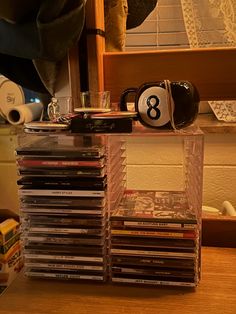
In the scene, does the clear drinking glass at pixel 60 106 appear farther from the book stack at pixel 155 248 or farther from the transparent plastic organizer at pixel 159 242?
the book stack at pixel 155 248

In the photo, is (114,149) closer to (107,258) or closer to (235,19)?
(107,258)

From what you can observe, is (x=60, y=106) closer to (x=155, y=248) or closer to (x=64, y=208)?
Answer: (x=64, y=208)

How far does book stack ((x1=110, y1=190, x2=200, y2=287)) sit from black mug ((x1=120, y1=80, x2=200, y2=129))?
18 cm

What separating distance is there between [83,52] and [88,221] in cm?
38

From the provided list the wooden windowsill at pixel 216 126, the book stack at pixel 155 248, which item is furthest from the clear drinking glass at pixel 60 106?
the wooden windowsill at pixel 216 126

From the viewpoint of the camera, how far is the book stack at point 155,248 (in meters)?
0.61

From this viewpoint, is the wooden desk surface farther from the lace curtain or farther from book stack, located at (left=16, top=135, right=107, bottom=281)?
the lace curtain

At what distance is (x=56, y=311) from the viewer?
557 millimetres

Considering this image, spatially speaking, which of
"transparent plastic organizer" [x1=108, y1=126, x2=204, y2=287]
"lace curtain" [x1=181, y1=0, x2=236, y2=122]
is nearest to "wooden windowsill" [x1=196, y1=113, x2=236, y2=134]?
"lace curtain" [x1=181, y1=0, x2=236, y2=122]

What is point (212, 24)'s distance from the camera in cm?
116

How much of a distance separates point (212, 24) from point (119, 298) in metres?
0.96

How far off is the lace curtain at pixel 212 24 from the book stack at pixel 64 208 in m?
0.73

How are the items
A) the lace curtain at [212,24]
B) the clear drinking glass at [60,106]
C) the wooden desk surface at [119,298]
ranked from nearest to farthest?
1. the wooden desk surface at [119,298]
2. the clear drinking glass at [60,106]
3. the lace curtain at [212,24]

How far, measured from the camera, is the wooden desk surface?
1.83 feet
